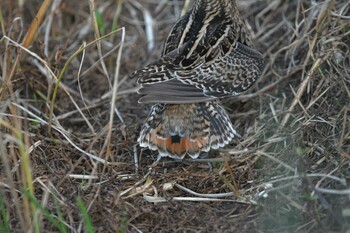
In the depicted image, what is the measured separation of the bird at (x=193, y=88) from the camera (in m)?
4.23

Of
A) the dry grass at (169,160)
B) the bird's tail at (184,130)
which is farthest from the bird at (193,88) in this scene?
the dry grass at (169,160)

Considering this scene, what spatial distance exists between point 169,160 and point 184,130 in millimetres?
325

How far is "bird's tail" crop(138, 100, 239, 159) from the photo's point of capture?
433 cm

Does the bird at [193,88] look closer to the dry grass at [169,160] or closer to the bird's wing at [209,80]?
the bird's wing at [209,80]

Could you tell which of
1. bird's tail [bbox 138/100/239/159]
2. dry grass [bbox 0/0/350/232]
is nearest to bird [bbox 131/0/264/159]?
bird's tail [bbox 138/100/239/159]

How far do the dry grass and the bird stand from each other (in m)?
0.18

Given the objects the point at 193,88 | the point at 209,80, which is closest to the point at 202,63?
the point at 209,80

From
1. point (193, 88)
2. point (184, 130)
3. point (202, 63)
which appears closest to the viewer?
point (193, 88)

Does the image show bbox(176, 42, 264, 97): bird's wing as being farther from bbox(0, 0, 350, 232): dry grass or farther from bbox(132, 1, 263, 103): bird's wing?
bbox(0, 0, 350, 232): dry grass

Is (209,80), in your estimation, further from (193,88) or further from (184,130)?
(184,130)

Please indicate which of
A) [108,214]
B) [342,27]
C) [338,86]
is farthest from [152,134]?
[342,27]

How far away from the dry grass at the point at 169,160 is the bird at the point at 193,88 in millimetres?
184

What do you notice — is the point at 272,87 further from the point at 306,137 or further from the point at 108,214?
the point at 108,214

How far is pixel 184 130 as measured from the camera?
435 cm
